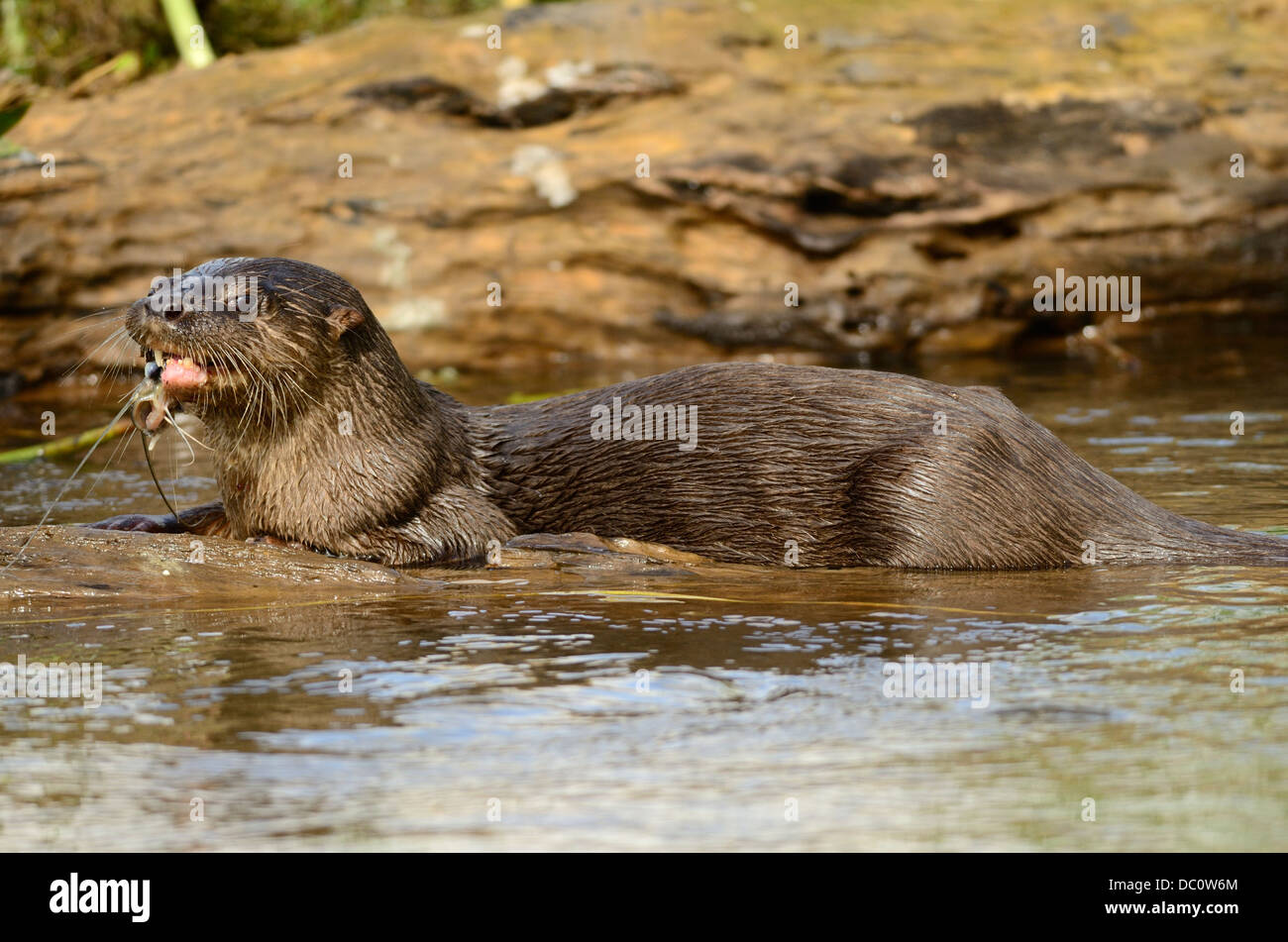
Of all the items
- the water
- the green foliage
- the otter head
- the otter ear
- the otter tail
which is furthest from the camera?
the green foliage

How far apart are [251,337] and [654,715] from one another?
2078mm

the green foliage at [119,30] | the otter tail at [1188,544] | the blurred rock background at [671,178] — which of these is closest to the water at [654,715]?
the otter tail at [1188,544]

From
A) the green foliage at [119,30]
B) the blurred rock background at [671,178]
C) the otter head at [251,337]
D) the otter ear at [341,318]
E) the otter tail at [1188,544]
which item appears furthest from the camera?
the green foliage at [119,30]

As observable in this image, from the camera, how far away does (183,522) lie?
5.02 m

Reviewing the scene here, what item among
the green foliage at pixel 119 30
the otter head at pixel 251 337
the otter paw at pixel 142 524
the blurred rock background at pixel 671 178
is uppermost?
the green foliage at pixel 119 30

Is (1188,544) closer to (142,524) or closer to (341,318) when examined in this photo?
(341,318)

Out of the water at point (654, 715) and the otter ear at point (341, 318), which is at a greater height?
the otter ear at point (341, 318)

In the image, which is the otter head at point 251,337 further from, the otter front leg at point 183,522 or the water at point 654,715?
the water at point 654,715

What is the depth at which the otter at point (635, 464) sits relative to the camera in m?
4.52

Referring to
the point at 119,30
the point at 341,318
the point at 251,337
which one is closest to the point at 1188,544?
the point at 341,318

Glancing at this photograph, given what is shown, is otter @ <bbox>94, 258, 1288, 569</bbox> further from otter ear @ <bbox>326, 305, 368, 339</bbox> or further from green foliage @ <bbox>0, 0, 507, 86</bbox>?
green foliage @ <bbox>0, 0, 507, 86</bbox>

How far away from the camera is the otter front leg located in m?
4.83

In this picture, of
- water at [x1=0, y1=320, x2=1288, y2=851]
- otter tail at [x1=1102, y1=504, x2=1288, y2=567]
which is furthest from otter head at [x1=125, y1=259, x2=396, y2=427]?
otter tail at [x1=1102, y1=504, x2=1288, y2=567]

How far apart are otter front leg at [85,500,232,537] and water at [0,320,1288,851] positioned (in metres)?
0.55
